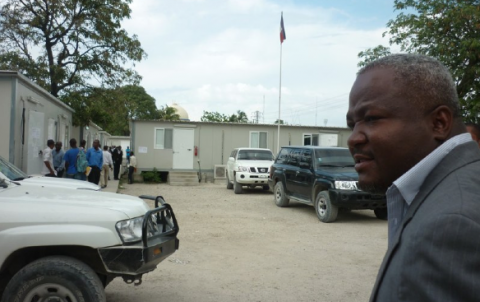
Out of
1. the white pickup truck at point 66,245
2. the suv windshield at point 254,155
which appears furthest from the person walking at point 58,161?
the white pickup truck at point 66,245

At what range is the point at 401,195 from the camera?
1266mm

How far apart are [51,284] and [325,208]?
812 cm

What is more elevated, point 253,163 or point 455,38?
point 455,38

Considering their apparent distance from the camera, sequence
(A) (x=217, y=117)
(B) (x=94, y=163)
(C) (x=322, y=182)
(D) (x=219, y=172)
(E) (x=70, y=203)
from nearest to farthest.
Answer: (E) (x=70, y=203)
(C) (x=322, y=182)
(B) (x=94, y=163)
(D) (x=219, y=172)
(A) (x=217, y=117)

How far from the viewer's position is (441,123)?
1.30 meters

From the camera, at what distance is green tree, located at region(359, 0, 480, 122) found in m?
12.6

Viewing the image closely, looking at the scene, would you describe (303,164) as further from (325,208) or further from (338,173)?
(325,208)

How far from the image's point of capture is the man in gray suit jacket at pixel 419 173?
39.3 inches

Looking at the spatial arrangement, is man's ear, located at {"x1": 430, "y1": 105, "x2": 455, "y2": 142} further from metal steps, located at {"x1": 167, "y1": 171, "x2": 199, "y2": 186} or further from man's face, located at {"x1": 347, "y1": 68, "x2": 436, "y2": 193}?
metal steps, located at {"x1": 167, "y1": 171, "x2": 199, "y2": 186}

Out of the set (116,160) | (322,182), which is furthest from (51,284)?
(116,160)

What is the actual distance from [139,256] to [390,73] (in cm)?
326

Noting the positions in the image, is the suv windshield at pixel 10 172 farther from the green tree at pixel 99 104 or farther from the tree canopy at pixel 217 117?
the tree canopy at pixel 217 117

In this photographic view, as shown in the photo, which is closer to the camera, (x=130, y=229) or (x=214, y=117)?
(x=130, y=229)

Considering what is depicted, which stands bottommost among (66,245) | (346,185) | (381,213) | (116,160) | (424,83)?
(381,213)
